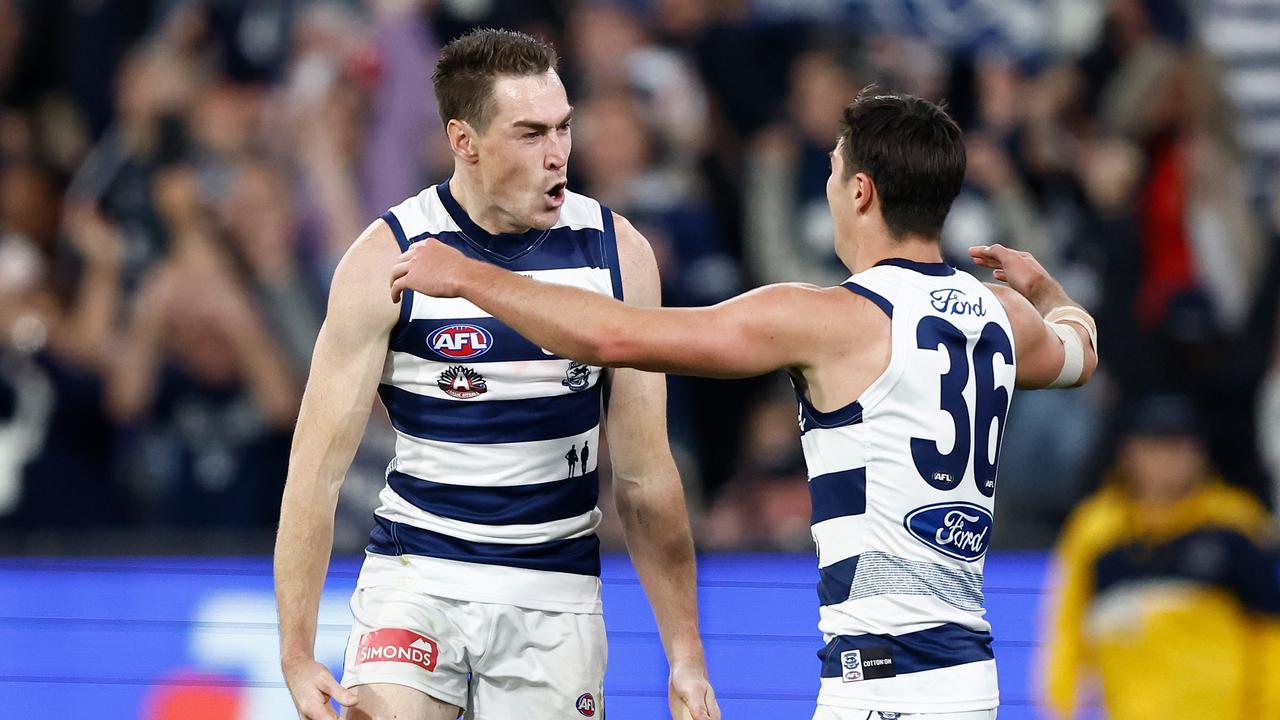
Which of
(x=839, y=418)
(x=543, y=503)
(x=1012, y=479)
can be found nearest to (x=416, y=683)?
(x=543, y=503)

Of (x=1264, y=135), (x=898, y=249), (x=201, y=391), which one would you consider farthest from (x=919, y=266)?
(x=1264, y=135)

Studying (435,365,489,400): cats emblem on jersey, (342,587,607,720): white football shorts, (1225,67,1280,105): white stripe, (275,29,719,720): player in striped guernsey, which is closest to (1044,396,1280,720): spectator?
(1225,67,1280,105): white stripe

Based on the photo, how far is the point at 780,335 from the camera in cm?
388

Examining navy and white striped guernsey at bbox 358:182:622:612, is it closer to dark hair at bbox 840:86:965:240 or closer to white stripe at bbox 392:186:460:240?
white stripe at bbox 392:186:460:240

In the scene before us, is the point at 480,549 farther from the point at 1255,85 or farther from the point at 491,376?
the point at 1255,85

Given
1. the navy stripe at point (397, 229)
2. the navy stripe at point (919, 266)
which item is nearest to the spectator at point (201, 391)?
the navy stripe at point (397, 229)

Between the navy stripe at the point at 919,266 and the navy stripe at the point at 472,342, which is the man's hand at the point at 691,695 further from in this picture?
the navy stripe at the point at 919,266

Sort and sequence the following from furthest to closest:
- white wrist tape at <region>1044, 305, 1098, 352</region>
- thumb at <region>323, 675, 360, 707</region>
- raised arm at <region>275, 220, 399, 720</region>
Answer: white wrist tape at <region>1044, 305, 1098, 352</region>, raised arm at <region>275, 220, 399, 720</region>, thumb at <region>323, 675, 360, 707</region>

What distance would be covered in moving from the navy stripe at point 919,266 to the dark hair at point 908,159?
63mm

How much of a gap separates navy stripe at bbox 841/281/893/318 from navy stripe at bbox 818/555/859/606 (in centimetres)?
57

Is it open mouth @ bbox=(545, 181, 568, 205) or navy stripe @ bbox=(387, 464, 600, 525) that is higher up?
open mouth @ bbox=(545, 181, 568, 205)

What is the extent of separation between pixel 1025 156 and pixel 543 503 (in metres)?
4.62

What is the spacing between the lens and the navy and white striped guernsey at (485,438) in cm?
432

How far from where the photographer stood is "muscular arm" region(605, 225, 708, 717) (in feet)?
15.0
